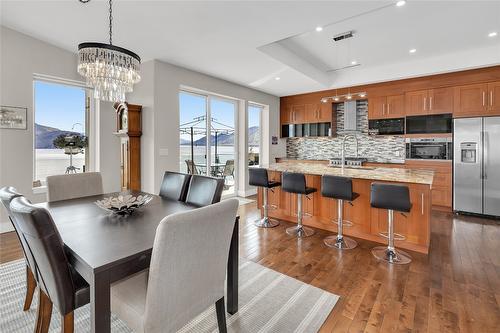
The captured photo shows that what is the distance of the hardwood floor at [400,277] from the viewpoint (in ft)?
5.80

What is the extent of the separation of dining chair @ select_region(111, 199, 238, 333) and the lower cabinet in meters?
2.48

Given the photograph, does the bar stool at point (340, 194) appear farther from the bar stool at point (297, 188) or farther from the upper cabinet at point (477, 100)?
the upper cabinet at point (477, 100)

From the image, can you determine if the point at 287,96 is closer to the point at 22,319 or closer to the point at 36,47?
the point at 36,47

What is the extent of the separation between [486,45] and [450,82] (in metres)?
0.79

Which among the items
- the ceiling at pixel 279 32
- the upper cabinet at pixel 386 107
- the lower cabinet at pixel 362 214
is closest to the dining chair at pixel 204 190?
the ceiling at pixel 279 32

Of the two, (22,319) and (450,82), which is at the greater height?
(450,82)

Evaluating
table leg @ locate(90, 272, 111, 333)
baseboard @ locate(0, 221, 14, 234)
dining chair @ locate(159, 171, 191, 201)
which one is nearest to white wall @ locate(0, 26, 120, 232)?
baseboard @ locate(0, 221, 14, 234)

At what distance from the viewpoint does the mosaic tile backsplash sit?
220 inches

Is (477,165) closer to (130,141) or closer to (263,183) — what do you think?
(263,183)

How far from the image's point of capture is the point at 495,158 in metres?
4.14

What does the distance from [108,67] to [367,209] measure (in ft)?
10.8

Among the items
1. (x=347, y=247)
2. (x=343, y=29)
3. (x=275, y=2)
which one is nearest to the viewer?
(x=275, y=2)

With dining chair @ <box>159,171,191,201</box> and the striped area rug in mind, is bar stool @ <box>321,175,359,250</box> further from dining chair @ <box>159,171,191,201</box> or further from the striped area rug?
dining chair @ <box>159,171,191,201</box>

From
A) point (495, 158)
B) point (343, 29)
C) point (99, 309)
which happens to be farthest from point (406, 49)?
point (99, 309)
